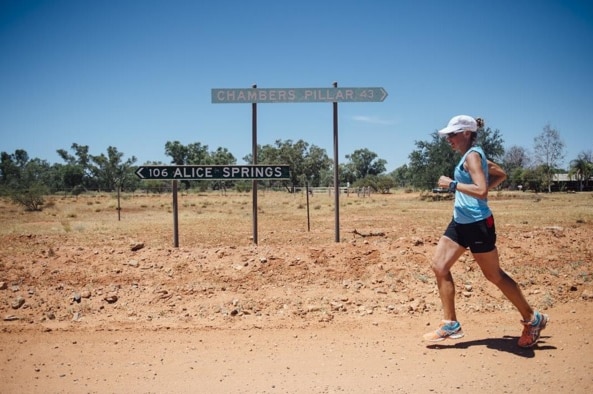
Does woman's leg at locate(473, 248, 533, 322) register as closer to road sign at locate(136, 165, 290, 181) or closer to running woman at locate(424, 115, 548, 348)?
running woman at locate(424, 115, 548, 348)

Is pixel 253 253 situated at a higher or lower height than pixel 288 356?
higher

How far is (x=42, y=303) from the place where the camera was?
5.65 metres

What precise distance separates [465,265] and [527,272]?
2.95ft

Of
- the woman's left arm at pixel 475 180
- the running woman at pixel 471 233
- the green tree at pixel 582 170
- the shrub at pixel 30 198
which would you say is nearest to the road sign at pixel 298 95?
the running woman at pixel 471 233

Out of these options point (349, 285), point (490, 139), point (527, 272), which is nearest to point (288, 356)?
point (349, 285)

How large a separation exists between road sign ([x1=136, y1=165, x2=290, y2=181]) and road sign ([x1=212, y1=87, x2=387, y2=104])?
126cm

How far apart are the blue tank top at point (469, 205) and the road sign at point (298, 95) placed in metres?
4.47

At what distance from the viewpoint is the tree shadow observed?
3895 millimetres

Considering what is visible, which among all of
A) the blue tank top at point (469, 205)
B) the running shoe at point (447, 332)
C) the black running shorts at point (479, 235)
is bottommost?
the running shoe at point (447, 332)

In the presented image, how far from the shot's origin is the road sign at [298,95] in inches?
320

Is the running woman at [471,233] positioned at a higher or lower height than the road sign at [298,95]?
lower

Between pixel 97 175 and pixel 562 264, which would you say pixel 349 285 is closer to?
pixel 562 264

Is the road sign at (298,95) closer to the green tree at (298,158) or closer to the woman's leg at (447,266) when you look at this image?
the woman's leg at (447,266)

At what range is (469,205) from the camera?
3887mm
